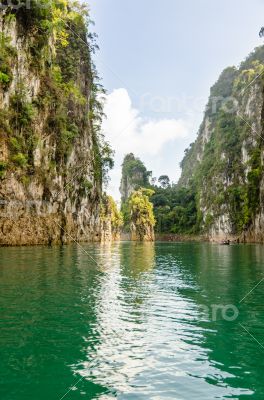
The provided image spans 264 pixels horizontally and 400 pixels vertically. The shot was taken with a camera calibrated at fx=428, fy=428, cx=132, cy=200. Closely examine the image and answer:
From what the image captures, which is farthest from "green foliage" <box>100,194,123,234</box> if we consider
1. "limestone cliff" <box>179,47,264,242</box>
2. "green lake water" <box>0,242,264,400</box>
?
"green lake water" <box>0,242,264,400</box>

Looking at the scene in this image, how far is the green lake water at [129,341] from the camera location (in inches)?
219

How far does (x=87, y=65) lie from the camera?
6238cm

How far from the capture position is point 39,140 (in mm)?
38562

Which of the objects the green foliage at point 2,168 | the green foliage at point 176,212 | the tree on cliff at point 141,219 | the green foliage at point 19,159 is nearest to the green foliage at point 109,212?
the tree on cliff at point 141,219

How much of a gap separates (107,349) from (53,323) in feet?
6.48

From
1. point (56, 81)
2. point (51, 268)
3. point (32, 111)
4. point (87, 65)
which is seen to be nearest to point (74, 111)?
point (56, 81)

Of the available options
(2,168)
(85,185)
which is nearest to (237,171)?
(85,185)

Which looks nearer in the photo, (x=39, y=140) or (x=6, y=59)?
(x=6, y=59)

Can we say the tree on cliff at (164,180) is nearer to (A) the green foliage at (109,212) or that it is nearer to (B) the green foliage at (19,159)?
(A) the green foliage at (109,212)

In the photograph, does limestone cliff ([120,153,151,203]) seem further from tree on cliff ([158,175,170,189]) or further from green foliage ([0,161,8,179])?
green foliage ([0,161,8,179])

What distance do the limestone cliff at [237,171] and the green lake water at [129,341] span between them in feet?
176

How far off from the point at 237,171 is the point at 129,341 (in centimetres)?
9315

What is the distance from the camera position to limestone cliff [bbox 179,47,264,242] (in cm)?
6931

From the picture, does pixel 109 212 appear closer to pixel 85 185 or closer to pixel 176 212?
pixel 85 185
